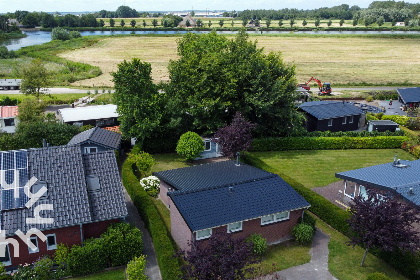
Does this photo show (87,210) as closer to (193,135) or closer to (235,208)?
(235,208)

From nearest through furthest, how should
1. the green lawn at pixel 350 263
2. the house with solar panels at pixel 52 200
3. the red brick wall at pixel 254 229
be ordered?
1. the house with solar panels at pixel 52 200
2. the green lawn at pixel 350 263
3. the red brick wall at pixel 254 229

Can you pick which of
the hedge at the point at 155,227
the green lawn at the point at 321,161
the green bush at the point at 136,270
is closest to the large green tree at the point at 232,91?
the green lawn at the point at 321,161

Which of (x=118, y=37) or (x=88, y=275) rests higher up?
(x=118, y=37)

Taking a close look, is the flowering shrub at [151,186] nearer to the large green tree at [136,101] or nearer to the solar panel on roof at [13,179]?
the large green tree at [136,101]

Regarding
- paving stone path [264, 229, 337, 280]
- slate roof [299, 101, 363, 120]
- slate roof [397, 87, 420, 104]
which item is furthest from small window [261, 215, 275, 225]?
slate roof [397, 87, 420, 104]

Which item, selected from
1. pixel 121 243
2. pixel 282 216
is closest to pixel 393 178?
Result: pixel 282 216

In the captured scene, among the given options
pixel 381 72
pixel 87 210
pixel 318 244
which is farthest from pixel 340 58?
pixel 87 210

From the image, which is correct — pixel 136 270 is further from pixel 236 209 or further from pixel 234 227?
pixel 236 209
